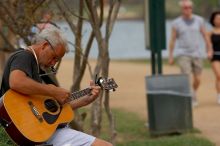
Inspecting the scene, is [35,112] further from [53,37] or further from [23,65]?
[53,37]

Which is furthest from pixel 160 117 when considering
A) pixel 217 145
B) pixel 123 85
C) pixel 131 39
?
pixel 131 39

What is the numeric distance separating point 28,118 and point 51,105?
319mm

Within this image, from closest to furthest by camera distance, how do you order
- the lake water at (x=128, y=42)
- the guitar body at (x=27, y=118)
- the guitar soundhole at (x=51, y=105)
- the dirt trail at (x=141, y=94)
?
the guitar body at (x=27, y=118) < the guitar soundhole at (x=51, y=105) < the dirt trail at (x=141, y=94) < the lake water at (x=128, y=42)

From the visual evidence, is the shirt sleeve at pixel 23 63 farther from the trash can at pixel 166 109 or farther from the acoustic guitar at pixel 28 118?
the trash can at pixel 166 109

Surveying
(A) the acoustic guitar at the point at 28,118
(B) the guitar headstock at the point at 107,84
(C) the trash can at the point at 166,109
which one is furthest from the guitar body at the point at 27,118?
(C) the trash can at the point at 166,109

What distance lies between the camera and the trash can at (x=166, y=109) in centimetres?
993

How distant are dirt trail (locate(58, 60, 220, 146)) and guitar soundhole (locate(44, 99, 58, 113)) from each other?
3.51 m

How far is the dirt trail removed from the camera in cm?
1077

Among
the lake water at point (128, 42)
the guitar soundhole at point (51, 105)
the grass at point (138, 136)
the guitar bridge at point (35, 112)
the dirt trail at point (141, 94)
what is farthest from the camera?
the lake water at point (128, 42)

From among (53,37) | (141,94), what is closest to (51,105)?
(53,37)

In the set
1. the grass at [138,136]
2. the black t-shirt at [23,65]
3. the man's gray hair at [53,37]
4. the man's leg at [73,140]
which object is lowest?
the grass at [138,136]

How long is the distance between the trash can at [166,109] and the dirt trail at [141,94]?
12.3 inches

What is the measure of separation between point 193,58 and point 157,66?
3.68 ft

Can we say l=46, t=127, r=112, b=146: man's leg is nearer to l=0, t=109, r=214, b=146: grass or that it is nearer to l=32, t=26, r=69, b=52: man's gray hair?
l=32, t=26, r=69, b=52: man's gray hair
